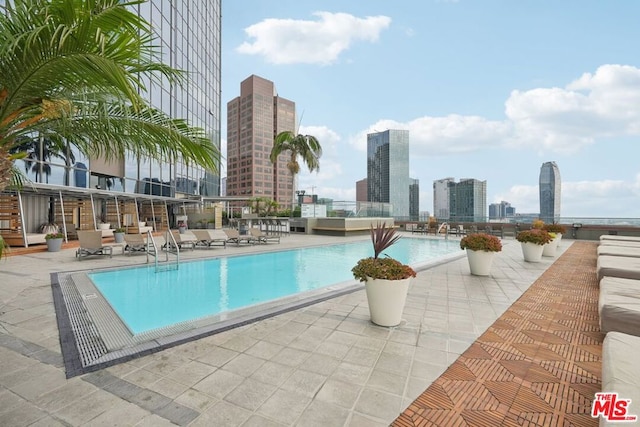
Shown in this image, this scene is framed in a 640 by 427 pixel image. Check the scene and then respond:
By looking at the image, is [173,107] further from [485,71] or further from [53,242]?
[485,71]

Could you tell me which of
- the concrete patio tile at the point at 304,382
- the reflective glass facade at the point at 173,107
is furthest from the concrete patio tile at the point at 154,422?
the reflective glass facade at the point at 173,107

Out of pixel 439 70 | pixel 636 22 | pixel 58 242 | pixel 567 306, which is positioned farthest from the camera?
pixel 439 70

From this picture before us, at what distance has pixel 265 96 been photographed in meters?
95.8

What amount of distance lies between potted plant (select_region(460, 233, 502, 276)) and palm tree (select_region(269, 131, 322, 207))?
1443cm

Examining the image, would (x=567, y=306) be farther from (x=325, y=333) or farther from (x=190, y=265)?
(x=190, y=265)

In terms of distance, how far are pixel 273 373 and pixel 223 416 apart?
0.65 meters

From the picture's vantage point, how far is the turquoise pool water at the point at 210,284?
5.48 m

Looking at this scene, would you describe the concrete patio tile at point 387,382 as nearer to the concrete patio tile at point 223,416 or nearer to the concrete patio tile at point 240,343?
the concrete patio tile at point 223,416

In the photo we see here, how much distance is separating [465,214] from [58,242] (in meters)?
24.4

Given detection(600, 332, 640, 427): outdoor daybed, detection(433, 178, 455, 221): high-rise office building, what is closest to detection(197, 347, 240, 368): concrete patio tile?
detection(600, 332, 640, 427): outdoor daybed

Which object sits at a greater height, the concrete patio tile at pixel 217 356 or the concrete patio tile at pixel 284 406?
the concrete patio tile at pixel 284 406

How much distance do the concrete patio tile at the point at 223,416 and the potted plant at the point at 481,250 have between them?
21.9 ft

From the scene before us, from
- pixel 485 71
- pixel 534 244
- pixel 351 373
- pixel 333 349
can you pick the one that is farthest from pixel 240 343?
pixel 485 71

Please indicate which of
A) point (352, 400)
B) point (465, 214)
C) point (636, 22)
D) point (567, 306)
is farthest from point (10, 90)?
point (465, 214)
